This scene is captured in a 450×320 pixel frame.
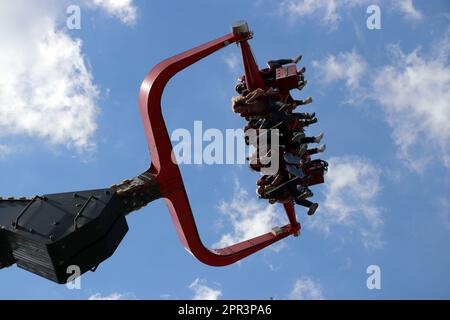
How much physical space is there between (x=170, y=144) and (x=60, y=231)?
470 centimetres

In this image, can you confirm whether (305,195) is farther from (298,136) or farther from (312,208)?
(298,136)

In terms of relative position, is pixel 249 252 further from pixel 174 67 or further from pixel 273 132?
pixel 174 67

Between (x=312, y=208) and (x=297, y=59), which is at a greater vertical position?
(x=297, y=59)

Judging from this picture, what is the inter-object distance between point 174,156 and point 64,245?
4.88 m

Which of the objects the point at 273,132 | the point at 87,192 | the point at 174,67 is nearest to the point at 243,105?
the point at 273,132

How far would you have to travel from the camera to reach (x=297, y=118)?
17828mm

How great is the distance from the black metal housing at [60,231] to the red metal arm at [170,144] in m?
2.38

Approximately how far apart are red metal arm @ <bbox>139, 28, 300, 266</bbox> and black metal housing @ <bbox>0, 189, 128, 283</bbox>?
238 centimetres

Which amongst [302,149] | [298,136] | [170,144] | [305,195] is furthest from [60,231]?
[305,195]

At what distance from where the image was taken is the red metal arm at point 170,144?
15.9m

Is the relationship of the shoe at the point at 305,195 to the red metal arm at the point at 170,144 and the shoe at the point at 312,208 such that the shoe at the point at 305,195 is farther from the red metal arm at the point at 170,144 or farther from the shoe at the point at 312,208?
the red metal arm at the point at 170,144

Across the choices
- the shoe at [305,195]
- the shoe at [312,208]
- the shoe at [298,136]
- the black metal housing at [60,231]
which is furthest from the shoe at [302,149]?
the black metal housing at [60,231]

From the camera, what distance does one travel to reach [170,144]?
1608 centimetres

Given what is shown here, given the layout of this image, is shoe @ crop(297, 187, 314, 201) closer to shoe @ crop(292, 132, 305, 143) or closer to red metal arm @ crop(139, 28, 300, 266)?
shoe @ crop(292, 132, 305, 143)
